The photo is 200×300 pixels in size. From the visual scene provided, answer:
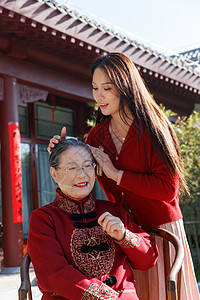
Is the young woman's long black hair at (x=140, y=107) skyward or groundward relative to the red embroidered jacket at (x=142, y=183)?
skyward

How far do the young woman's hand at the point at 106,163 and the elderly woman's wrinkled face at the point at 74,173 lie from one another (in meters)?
0.06

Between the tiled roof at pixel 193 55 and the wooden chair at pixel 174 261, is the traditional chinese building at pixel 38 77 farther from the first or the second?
the tiled roof at pixel 193 55

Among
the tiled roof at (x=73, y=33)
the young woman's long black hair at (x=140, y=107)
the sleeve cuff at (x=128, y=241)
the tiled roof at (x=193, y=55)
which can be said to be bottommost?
the sleeve cuff at (x=128, y=241)

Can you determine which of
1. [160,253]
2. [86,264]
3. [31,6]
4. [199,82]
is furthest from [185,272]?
[199,82]

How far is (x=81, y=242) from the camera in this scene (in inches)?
62.6

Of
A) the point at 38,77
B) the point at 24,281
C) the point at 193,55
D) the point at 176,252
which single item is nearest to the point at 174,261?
the point at 176,252

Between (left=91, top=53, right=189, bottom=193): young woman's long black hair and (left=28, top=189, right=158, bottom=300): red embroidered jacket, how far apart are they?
12.7 inches

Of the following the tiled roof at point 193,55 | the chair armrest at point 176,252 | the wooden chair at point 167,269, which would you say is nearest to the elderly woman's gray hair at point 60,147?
the wooden chair at point 167,269

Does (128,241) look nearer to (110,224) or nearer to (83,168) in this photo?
(110,224)

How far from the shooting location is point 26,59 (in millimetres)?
5766

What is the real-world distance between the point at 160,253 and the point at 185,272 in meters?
0.16

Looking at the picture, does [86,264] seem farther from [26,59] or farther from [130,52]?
[130,52]

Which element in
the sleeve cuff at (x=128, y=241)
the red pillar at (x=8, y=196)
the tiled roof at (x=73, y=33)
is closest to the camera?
the sleeve cuff at (x=128, y=241)

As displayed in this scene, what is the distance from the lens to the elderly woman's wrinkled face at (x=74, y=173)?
1.67 meters
